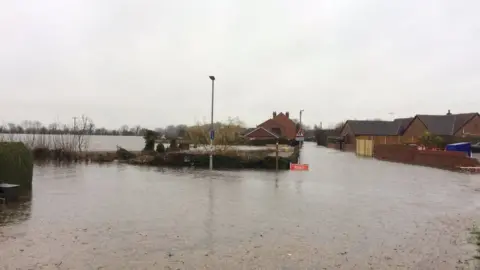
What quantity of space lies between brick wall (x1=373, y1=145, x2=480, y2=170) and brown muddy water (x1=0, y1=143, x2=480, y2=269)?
1251 centimetres

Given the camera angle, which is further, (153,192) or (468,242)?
(153,192)

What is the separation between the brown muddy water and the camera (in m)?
7.37

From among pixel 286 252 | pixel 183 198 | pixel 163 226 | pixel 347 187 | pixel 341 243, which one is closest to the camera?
pixel 286 252

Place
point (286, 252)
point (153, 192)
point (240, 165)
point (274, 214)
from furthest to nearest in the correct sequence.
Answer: point (240, 165)
point (153, 192)
point (274, 214)
point (286, 252)

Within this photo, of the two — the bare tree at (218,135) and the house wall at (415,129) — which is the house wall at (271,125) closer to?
the house wall at (415,129)

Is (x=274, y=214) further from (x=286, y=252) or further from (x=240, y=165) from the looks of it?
(x=240, y=165)

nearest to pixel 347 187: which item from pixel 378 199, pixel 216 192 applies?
pixel 378 199

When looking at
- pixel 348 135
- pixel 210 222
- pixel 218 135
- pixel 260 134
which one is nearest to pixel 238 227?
pixel 210 222

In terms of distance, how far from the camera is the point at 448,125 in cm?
6406

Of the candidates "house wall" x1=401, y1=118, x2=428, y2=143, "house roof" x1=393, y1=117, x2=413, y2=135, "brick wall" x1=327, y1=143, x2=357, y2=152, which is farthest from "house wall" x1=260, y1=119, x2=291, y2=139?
"house wall" x1=401, y1=118, x2=428, y2=143

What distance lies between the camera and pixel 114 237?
8859 mm

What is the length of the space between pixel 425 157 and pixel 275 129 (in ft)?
170

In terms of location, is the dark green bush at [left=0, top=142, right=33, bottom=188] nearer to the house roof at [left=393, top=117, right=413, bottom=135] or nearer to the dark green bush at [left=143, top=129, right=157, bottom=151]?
the dark green bush at [left=143, top=129, right=157, bottom=151]

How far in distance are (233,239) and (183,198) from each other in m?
6.24
